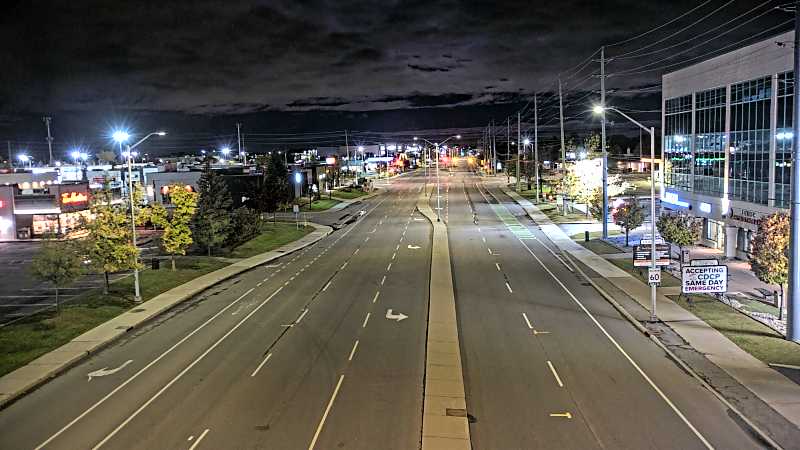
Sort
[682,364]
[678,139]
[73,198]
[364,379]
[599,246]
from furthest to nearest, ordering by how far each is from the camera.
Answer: [73,198], [678,139], [599,246], [682,364], [364,379]

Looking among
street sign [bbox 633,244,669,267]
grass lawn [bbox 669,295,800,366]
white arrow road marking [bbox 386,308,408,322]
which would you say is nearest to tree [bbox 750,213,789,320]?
grass lawn [bbox 669,295,800,366]

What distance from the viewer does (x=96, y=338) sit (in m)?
25.1

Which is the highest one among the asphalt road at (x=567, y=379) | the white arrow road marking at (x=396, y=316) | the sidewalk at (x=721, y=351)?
the white arrow road marking at (x=396, y=316)

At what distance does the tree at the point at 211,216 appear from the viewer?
44.8 metres

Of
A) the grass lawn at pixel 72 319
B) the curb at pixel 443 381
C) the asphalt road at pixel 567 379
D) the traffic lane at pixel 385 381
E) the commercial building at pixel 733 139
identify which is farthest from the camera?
the commercial building at pixel 733 139

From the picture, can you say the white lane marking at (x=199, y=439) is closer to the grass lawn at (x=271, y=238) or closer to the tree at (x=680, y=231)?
the tree at (x=680, y=231)

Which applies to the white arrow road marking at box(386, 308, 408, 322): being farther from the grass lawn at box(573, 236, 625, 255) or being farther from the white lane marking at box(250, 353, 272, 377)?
the grass lawn at box(573, 236, 625, 255)

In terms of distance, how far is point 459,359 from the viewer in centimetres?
2088

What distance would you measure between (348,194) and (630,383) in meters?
88.9

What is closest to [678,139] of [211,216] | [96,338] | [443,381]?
[211,216]

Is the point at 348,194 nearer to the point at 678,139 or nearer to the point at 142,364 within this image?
the point at 678,139

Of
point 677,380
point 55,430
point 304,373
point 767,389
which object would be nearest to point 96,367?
point 55,430

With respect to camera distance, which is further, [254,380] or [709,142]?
[709,142]

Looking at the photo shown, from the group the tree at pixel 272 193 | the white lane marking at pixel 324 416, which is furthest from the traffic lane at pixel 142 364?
the tree at pixel 272 193
